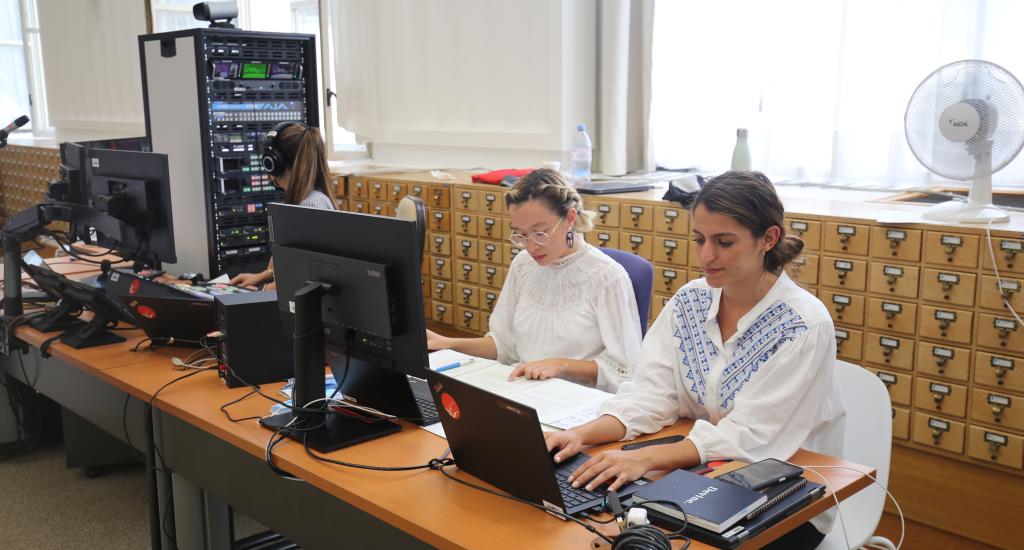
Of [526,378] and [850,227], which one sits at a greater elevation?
[850,227]

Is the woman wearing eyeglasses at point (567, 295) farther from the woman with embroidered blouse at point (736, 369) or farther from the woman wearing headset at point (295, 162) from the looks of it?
the woman wearing headset at point (295, 162)

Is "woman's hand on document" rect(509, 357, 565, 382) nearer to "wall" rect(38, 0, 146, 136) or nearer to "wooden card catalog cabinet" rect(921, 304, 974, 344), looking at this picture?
"wooden card catalog cabinet" rect(921, 304, 974, 344)

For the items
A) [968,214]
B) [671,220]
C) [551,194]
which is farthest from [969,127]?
[551,194]

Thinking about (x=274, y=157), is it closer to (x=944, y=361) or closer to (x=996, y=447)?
(x=944, y=361)

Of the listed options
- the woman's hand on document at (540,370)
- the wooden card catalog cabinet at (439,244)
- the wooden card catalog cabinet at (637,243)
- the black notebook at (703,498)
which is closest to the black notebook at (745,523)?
the black notebook at (703,498)

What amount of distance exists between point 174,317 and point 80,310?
558 mm

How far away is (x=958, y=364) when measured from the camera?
282 centimetres

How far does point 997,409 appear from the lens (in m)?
2.76

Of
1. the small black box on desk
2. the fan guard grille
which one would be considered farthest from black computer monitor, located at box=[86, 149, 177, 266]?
the fan guard grille

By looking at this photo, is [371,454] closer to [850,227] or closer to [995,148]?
[850,227]

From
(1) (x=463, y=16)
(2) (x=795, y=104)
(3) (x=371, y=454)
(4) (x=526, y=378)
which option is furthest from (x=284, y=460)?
(1) (x=463, y=16)

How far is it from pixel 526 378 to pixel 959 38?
2.36 metres

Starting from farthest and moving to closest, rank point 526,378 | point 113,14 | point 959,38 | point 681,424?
point 113,14
point 959,38
point 526,378
point 681,424

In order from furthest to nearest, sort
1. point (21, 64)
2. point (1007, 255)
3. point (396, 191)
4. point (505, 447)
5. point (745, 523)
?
point (21, 64)
point (396, 191)
point (1007, 255)
point (505, 447)
point (745, 523)
